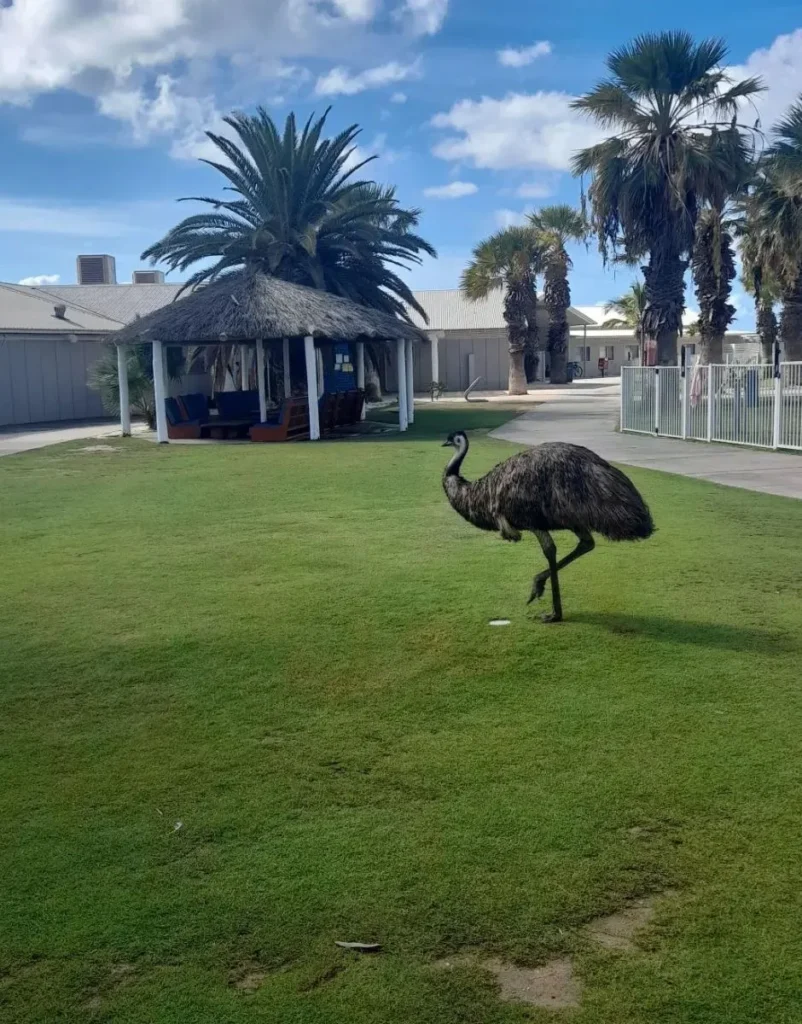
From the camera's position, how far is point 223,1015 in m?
3.29

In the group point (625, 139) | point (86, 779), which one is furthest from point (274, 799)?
point (625, 139)

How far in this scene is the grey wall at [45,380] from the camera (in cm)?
3025

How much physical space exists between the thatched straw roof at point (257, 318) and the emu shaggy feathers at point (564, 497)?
16.3 m

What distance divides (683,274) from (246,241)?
11518 mm

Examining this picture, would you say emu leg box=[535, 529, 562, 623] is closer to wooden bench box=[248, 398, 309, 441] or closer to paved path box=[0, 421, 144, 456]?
paved path box=[0, 421, 144, 456]

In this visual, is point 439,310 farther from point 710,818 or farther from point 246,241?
point 710,818

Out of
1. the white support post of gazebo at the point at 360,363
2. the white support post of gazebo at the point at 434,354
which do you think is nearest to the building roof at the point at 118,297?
the white support post of gazebo at the point at 434,354

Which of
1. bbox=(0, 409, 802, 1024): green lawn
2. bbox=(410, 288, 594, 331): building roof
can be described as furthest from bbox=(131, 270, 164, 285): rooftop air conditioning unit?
bbox=(0, 409, 802, 1024): green lawn

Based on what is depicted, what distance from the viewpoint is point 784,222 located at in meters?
25.5

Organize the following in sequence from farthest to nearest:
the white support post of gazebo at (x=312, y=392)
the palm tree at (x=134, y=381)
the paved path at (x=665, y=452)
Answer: the palm tree at (x=134, y=381) → the white support post of gazebo at (x=312, y=392) → the paved path at (x=665, y=452)

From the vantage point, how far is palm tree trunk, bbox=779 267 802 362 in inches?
1088

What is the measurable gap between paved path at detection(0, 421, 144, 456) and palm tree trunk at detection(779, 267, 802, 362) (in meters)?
17.0

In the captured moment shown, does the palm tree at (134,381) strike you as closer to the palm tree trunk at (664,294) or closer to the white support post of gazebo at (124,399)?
the white support post of gazebo at (124,399)

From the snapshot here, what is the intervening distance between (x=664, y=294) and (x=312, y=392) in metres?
9.88
